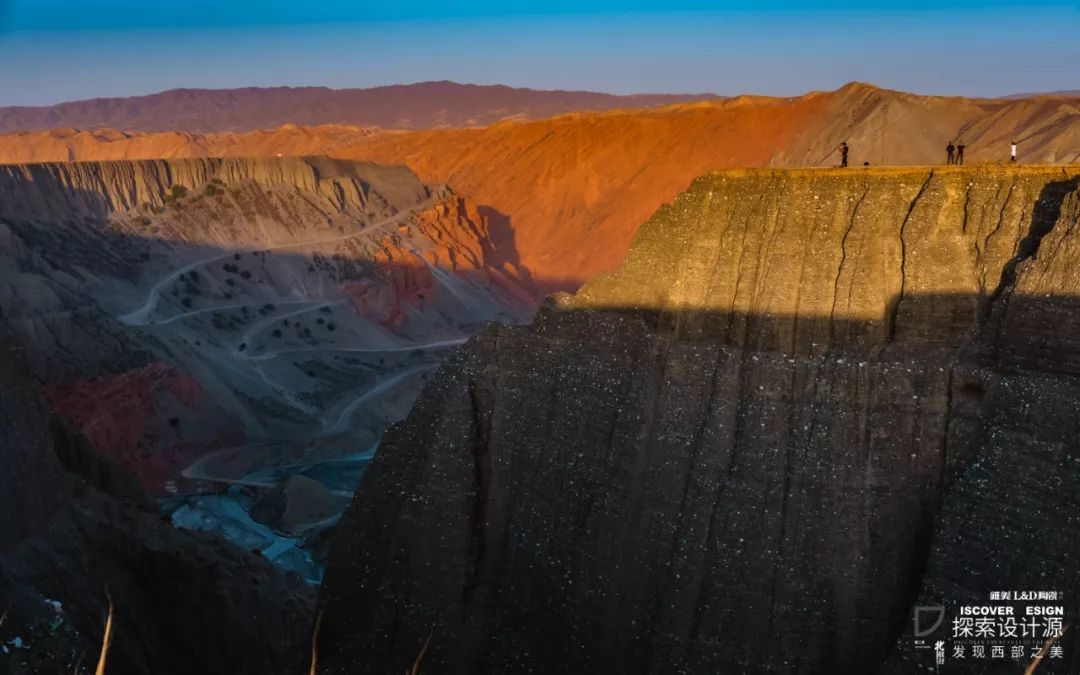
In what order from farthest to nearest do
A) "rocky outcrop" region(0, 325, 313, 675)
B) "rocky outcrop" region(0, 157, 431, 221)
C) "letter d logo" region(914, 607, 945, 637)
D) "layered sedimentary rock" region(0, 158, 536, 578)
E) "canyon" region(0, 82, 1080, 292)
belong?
"rocky outcrop" region(0, 157, 431, 221) < "canyon" region(0, 82, 1080, 292) < "layered sedimentary rock" region(0, 158, 536, 578) < "rocky outcrop" region(0, 325, 313, 675) < "letter d logo" region(914, 607, 945, 637)

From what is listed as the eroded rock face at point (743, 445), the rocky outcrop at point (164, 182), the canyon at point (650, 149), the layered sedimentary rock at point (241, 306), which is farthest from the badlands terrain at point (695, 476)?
the rocky outcrop at point (164, 182)

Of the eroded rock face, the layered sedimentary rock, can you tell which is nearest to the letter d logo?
the eroded rock face

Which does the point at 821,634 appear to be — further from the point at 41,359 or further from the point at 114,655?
the point at 41,359

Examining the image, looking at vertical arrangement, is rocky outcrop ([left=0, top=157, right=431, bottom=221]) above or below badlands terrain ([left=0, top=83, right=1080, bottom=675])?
above

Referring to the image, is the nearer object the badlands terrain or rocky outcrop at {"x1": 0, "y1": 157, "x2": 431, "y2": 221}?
the badlands terrain

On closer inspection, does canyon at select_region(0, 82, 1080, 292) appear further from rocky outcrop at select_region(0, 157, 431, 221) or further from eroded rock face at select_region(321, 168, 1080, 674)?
eroded rock face at select_region(321, 168, 1080, 674)

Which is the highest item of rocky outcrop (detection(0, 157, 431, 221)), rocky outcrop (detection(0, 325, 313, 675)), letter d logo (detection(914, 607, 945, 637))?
rocky outcrop (detection(0, 157, 431, 221))

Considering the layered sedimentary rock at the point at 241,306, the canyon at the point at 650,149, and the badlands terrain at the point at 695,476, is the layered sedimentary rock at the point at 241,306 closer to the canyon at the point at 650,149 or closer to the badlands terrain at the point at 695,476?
the canyon at the point at 650,149
